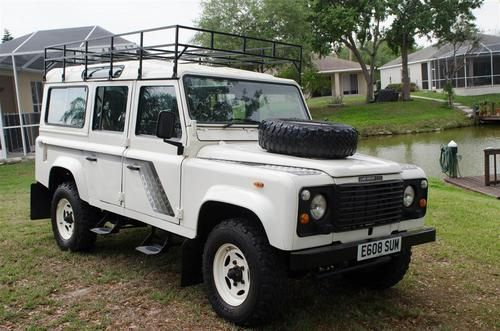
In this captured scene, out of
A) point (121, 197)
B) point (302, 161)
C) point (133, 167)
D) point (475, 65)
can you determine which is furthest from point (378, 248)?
point (475, 65)

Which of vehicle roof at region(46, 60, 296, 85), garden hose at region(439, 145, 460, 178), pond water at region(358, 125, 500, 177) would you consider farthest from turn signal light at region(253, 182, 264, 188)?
pond water at region(358, 125, 500, 177)

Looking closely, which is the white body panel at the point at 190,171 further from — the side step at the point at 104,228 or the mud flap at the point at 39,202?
the mud flap at the point at 39,202

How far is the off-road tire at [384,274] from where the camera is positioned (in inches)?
196

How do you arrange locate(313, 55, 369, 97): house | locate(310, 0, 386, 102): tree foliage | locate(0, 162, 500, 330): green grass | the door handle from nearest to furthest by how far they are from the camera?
locate(0, 162, 500, 330): green grass < the door handle < locate(310, 0, 386, 102): tree foliage < locate(313, 55, 369, 97): house

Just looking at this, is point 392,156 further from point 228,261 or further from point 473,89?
point 473,89

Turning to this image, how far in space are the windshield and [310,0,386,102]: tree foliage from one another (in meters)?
29.4

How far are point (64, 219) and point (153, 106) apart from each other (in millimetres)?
2258

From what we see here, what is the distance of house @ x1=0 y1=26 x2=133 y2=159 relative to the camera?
57.7 feet

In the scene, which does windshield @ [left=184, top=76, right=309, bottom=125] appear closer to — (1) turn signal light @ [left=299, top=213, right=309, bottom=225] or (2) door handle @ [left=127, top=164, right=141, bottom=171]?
(2) door handle @ [left=127, top=164, right=141, bottom=171]

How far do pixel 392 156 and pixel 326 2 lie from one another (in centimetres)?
1833

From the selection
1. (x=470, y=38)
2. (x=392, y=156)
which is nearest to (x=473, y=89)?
(x=470, y=38)

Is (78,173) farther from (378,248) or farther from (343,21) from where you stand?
(343,21)

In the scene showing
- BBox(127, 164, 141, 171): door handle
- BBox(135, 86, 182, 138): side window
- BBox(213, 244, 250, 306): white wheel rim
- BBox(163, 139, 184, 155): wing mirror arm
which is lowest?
BBox(213, 244, 250, 306): white wheel rim

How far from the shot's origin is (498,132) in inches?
1083
